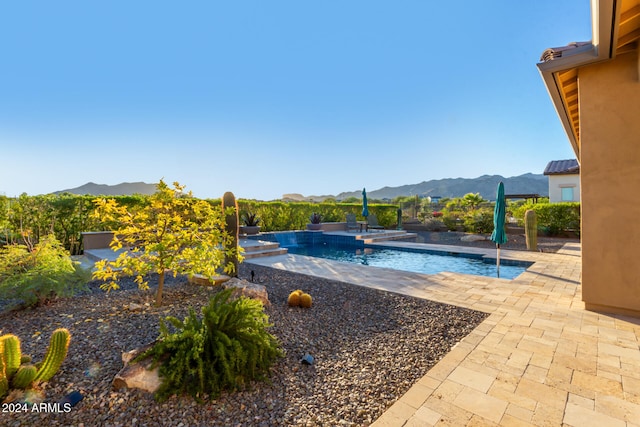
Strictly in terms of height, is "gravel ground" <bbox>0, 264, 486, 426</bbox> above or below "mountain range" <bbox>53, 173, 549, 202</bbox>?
below

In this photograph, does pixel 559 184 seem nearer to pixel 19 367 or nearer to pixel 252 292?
pixel 252 292

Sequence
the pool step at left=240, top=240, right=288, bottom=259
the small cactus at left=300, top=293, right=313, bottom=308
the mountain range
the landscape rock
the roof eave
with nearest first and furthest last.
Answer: the roof eave < the landscape rock < the small cactus at left=300, top=293, right=313, bottom=308 < the pool step at left=240, top=240, right=288, bottom=259 < the mountain range

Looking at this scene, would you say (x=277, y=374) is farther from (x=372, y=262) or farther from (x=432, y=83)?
(x=432, y=83)

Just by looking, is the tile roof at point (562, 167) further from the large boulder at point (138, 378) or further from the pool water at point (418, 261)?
the large boulder at point (138, 378)

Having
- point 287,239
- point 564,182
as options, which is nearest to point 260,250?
point 287,239

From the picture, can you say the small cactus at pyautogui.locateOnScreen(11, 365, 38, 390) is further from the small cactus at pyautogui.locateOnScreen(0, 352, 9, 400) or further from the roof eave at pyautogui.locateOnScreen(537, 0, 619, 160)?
the roof eave at pyautogui.locateOnScreen(537, 0, 619, 160)

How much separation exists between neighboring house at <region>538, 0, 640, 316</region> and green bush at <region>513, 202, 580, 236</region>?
11.2 m

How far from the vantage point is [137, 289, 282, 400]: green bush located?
87.8 inches

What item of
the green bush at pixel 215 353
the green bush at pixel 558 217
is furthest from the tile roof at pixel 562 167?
the green bush at pixel 215 353

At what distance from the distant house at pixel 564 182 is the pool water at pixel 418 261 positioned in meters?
16.5

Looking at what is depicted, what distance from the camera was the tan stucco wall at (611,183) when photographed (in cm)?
385

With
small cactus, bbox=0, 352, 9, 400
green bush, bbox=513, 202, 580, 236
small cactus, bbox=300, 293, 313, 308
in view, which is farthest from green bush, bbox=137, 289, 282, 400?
green bush, bbox=513, 202, 580, 236

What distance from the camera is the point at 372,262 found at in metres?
9.44

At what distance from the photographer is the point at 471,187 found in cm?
8794
